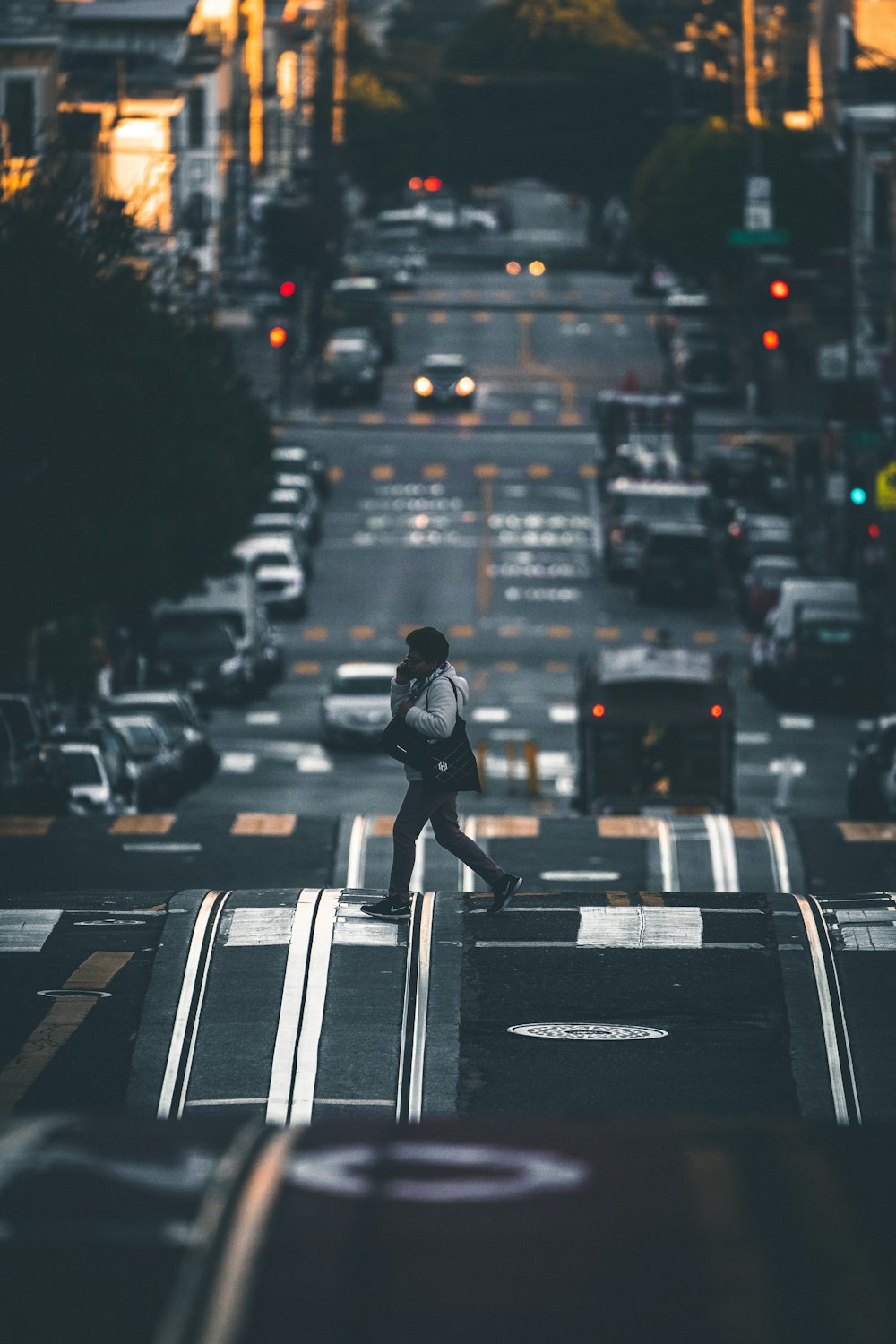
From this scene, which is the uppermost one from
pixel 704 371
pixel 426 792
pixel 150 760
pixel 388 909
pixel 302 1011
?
pixel 704 371

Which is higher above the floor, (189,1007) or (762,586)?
(189,1007)

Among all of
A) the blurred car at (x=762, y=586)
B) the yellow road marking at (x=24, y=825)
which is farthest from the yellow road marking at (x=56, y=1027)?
the blurred car at (x=762, y=586)

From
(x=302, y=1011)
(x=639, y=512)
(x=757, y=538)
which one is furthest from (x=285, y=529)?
(x=302, y=1011)

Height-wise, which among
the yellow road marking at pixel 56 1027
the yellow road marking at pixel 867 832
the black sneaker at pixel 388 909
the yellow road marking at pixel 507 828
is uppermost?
the black sneaker at pixel 388 909

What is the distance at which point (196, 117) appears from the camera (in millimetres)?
92000

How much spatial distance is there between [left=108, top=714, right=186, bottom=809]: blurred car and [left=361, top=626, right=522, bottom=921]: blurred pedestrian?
16.1 m

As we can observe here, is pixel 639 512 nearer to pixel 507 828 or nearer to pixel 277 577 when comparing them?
pixel 277 577

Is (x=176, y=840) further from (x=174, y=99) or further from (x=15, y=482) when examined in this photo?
(x=174, y=99)

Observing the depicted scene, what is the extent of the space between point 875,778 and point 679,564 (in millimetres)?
27398

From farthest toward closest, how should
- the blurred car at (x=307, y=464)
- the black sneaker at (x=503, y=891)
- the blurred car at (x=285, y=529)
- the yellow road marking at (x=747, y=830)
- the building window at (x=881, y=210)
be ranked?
the building window at (x=881, y=210), the blurred car at (x=307, y=464), the blurred car at (x=285, y=529), the yellow road marking at (x=747, y=830), the black sneaker at (x=503, y=891)

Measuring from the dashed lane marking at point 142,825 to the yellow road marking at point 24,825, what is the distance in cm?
61

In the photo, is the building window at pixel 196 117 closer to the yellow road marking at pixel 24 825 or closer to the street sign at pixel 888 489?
the street sign at pixel 888 489

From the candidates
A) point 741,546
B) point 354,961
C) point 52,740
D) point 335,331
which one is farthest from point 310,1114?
point 335,331

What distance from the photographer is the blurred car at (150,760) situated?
3112cm
